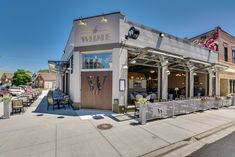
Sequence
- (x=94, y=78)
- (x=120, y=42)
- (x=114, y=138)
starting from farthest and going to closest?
1. (x=94, y=78)
2. (x=120, y=42)
3. (x=114, y=138)

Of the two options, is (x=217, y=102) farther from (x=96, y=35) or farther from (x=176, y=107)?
(x=96, y=35)

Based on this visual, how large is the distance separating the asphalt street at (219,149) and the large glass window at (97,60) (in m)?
6.87

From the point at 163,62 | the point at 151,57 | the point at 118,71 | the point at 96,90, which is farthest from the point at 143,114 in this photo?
the point at 163,62

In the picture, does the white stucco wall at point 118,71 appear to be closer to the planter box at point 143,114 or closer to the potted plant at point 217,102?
the planter box at point 143,114

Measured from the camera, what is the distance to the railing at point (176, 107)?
8016mm

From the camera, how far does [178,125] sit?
7.39m

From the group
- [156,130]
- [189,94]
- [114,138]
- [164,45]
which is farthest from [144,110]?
[189,94]

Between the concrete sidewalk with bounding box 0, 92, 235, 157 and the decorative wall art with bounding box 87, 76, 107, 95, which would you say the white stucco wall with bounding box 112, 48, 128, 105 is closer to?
→ the decorative wall art with bounding box 87, 76, 107, 95

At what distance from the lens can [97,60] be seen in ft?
34.3

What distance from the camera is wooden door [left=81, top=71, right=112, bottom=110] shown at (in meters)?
10.1

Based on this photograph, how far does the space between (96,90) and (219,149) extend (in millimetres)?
7392

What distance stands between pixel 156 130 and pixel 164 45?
26.8ft

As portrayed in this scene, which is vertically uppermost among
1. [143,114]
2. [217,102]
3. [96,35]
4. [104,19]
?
[104,19]

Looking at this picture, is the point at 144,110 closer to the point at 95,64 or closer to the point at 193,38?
the point at 95,64
